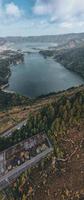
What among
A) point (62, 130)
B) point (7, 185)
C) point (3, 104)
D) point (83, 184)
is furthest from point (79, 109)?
point (3, 104)

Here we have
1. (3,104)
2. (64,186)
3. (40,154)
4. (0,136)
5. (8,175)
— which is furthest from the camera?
(3,104)

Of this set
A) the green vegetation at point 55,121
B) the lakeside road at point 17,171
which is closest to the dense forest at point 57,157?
the green vegetation at point 55,121

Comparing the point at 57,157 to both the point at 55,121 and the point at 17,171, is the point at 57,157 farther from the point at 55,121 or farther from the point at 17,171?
the point at 55,121

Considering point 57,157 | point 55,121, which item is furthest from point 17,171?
point 55,121

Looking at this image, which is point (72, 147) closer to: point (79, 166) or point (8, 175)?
point (79, 166)

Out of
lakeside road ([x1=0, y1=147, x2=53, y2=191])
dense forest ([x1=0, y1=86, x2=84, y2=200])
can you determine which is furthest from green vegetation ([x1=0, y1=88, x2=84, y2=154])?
lakeside road ([x1=0, y1=147, x2=53, y2=191])

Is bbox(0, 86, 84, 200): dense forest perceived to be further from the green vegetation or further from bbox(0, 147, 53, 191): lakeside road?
bbox(0, 147, 53, 191): lakeside road

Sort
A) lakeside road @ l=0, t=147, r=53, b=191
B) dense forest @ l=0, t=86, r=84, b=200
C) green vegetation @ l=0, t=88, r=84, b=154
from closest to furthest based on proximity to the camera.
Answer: dense forest @ l=0, t=86, r=84, b=200
lakeside road @ l=0, t=147, r=53, b=191
green vegetation @ l=0, t=88, r=84, b=154

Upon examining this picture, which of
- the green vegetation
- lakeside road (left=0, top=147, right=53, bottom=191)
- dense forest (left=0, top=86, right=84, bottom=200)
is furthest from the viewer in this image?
the green vegetation
